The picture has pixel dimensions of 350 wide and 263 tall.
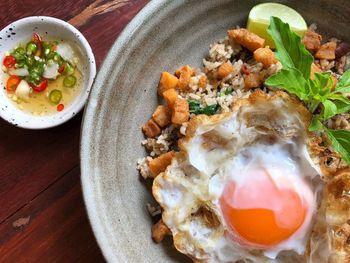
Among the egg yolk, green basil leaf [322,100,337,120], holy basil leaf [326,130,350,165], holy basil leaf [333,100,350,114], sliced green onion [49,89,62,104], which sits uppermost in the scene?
sliced green onion [49,89,62,104]

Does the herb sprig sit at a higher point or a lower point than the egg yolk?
higher

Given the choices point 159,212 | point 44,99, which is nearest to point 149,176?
point 159,212

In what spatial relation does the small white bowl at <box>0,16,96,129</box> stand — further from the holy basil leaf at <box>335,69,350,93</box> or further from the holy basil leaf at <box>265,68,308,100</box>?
the holy basil leaf at <box>335,69,350,93</box>

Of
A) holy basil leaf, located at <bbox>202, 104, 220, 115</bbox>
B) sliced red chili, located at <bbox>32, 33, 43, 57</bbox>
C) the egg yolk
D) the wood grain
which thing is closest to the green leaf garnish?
holy basil leaf, located at <bbox>202, 104, 220, 115</bbox>

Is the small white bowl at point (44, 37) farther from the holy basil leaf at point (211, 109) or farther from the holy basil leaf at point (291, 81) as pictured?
the holy basil leaf at point (291, 81)

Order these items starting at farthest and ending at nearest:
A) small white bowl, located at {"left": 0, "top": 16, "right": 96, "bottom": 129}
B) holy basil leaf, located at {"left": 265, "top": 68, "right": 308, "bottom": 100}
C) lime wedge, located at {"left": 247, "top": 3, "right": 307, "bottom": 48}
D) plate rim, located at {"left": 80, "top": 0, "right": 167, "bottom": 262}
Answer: small white bowl, located at {"left": 0, "top": 16, "right": 96, "bottom": 129} < lime wedge, located at {"left": 247, "top": 3, "right": 307, "bottom": 48} < plate rim, located at {"left": 80, "top": 0, "right": 167, "bottom": 262} < holy basil leaf, located at {"left": 265, "top": 68, "right": 308, "bottom": 100}

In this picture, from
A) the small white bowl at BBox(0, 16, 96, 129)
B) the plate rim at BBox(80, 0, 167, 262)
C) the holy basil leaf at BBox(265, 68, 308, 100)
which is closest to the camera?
the holy basil leaf at BBox(265, 68, 308, 100)
